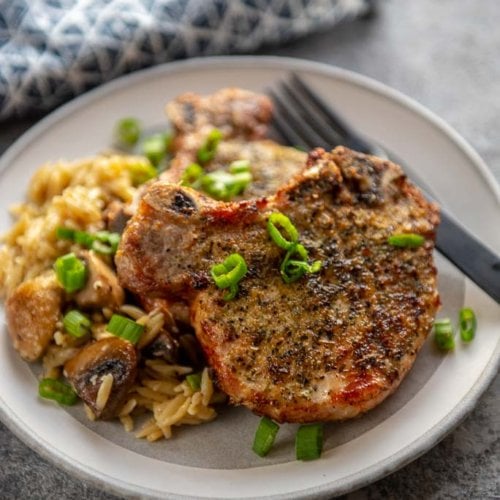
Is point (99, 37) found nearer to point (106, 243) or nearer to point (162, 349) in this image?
point (106, 243)

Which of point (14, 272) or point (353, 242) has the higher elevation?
point (353, 242)

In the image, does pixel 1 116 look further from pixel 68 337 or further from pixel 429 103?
pixel 429 103

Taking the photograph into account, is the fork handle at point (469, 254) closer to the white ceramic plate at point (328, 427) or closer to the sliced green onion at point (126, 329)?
the white ceramic plate at point (328, 427)

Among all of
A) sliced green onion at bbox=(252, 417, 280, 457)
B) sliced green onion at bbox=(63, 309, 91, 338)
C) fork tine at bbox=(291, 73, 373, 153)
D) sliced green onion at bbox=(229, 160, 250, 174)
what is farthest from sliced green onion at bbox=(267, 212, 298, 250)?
fork tine at bbox=(291, 73, 373, 153)

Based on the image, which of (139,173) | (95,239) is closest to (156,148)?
(139,173)

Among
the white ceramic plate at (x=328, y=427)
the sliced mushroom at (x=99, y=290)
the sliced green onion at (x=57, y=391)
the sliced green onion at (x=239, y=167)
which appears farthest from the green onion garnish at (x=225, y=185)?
the sliced green onion at (x=57, y=391)

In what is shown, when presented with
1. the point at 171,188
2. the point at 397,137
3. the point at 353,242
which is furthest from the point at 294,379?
the point at 397,137
